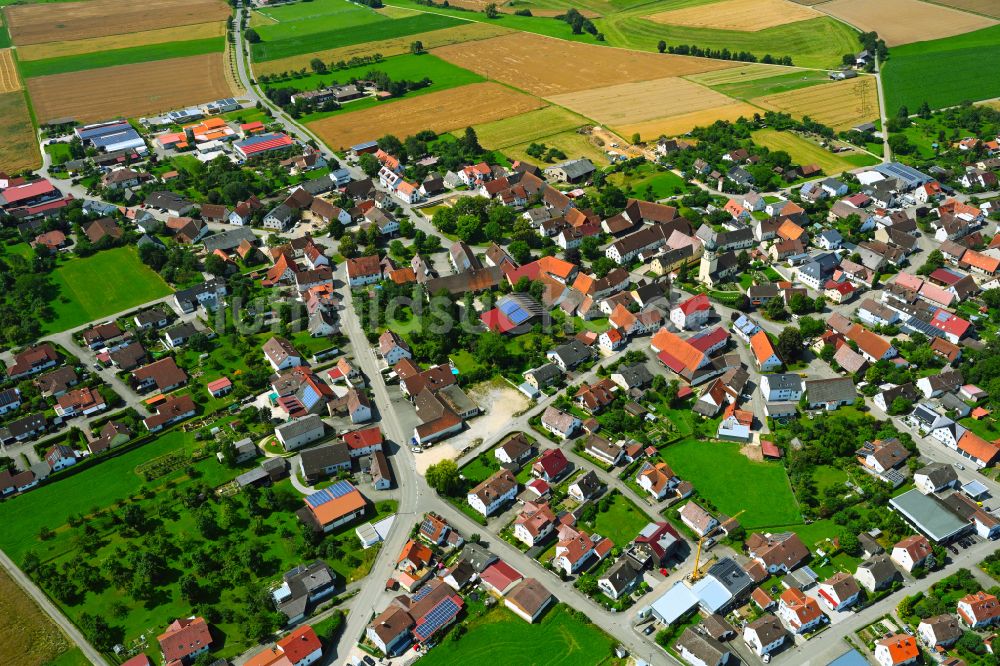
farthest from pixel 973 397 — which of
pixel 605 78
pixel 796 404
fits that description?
pixel 605 78

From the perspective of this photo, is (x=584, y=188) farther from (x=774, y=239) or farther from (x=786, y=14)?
(x=786, y=14)

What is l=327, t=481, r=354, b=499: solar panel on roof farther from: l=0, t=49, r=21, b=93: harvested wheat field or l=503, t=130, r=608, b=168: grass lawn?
l=0, t=49, r=21, b=93: harvested wheat field

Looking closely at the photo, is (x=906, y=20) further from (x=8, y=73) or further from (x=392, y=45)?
(x=8, y=73)

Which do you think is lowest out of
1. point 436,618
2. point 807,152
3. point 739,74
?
point 436,618

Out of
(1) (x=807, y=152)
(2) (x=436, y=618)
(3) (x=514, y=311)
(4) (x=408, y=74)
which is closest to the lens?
(2) (x=436, y=618)

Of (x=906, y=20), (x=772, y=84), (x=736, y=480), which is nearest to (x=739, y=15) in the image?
(x=906, y=20)

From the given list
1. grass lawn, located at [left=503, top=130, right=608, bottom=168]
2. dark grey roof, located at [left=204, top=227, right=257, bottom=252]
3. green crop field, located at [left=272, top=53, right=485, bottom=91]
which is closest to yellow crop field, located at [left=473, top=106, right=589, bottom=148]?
grass lawn, located at [left=503, top=130, right=608, bottom=168]
